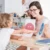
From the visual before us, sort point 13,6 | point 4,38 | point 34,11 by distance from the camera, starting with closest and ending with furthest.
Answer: point 4,38
point 34,11
point 13,6

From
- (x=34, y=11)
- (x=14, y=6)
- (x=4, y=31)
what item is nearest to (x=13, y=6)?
(x=14, y=6)

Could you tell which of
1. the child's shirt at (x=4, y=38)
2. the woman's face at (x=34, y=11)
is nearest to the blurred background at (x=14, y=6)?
the woman's face at (x=34, y=11)

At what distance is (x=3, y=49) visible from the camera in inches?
54.4

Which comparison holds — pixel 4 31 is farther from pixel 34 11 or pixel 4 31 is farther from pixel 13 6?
pixel 13 6

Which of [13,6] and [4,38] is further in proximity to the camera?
[13,6]

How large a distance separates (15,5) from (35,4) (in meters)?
0.64

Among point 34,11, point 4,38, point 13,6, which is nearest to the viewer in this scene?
point 4,38

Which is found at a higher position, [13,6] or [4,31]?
[13,6]

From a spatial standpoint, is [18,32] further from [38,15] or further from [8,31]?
[38,15]

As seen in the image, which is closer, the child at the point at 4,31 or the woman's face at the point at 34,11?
the child at the point at 4,31

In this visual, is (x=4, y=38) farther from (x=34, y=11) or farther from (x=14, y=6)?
(x=14, y=6)

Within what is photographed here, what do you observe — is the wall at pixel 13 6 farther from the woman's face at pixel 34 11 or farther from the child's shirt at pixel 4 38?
the child's shirt at pixel 4 38

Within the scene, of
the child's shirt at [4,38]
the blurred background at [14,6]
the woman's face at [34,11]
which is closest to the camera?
the child's shirt at [4,38]

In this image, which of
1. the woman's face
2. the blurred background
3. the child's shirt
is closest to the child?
the child's shirt
